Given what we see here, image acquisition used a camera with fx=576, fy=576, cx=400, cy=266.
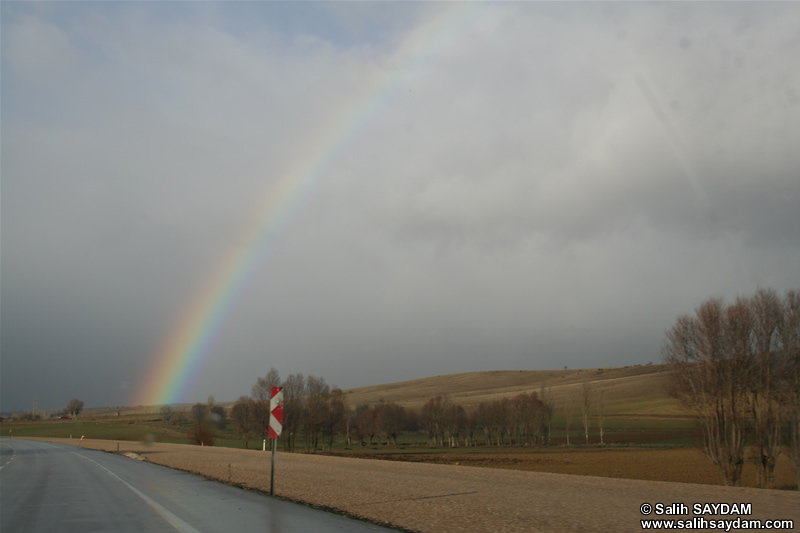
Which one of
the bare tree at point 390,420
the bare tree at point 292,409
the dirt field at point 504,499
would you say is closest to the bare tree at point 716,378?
the dirt field at point 504,499

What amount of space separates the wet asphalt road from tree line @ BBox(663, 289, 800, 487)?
33.6 metres

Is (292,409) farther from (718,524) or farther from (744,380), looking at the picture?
(718,524)

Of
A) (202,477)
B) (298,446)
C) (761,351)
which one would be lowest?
(298,446)

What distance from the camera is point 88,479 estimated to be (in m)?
23.4

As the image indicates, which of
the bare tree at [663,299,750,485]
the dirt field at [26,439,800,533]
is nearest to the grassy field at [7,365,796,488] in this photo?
the bare tree at [663,299,750,485]

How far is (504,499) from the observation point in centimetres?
1559

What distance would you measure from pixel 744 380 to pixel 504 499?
30779 millimetres

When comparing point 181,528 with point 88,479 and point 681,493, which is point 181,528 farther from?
point 88,479

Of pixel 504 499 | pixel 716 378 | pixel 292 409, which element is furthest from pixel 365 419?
pixel 504 499

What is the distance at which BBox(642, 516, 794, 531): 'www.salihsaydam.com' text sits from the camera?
10.9m

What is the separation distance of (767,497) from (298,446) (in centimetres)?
11665

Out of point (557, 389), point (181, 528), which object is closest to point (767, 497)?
point (181, 528)

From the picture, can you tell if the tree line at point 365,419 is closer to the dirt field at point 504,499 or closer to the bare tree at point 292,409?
the bare tree at point 292,409

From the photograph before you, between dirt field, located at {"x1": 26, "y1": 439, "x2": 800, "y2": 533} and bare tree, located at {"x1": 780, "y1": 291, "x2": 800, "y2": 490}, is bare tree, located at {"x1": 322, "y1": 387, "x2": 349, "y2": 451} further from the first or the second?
dirt field, located at {"x1": 26, "y1": 439, "x2": 800, "y2": 533}
